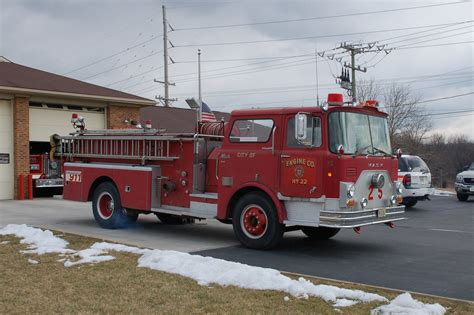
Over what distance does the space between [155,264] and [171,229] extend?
182 inches

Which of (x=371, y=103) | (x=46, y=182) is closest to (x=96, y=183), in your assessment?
(x=371, y=103)

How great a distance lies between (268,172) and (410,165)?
9.93 meters

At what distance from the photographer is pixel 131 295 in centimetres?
593

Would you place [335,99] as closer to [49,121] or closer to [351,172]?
[351,172]

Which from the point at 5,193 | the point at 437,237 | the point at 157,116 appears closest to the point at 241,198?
the point at 437,237

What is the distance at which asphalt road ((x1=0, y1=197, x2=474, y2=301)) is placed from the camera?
7388 mm

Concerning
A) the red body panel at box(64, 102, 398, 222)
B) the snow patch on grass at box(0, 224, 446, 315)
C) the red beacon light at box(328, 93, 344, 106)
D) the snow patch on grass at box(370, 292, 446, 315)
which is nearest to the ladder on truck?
the red body panel at box(64, 102, 398, 222)

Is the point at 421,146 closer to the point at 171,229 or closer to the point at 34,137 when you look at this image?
the point at 34,137

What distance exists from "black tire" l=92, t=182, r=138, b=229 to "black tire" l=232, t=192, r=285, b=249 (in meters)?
3.16

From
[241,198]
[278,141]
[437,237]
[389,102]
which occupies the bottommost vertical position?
[437,237]

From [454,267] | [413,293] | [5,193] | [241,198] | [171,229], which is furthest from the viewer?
[5,193]

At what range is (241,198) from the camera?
379 inches

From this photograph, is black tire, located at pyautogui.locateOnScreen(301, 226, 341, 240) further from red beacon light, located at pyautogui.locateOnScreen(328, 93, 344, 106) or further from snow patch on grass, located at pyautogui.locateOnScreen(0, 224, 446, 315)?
snow patch on grass, located at pyautogui.locateOnScreen(0, 224, 446, 315)

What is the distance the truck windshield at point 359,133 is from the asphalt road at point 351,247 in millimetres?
1753
